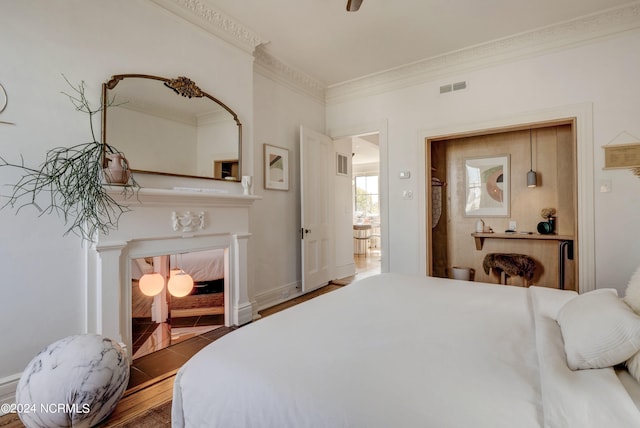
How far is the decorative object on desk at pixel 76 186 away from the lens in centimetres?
188

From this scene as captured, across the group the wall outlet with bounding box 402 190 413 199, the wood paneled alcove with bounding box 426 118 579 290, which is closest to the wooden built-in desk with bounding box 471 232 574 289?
the wood paneled alcove with bounding box 426 118 579 290

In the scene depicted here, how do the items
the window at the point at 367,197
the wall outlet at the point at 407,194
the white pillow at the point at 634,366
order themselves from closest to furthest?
1. the white pillow at the point at 634,366
2. the wall outlet at the point at 407,194
3. the window at the point at 367,197

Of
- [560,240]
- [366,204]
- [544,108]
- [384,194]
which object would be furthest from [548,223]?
[366,204]

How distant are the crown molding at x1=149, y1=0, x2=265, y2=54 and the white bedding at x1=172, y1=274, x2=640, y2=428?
2.67 metres

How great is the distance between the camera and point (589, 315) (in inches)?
44.6

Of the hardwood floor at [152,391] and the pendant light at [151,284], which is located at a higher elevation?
the pendant light at [151,284]

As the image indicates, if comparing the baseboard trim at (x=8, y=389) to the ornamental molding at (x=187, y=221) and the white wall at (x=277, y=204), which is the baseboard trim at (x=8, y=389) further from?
the white wall at (x=277, y=204)

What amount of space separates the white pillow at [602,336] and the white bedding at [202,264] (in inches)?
110

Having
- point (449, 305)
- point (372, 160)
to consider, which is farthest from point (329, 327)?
point (372, 160)

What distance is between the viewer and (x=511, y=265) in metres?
3.73

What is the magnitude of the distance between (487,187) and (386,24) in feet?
8.21

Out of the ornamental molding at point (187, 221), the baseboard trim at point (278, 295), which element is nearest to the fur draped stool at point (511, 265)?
the baseboard trim at point (278, 295)

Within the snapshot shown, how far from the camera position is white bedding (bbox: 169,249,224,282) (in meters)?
3.11

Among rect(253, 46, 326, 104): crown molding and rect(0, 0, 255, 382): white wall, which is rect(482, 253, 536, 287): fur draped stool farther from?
rect(0, 0, 255, 382): white wall
